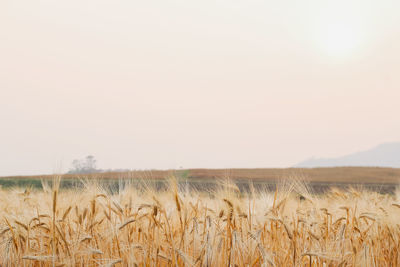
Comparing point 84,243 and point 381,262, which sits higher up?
point 84,243

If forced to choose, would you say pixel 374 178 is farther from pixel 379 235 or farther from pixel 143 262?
pixel 143 262

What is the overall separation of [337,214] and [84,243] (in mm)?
2510

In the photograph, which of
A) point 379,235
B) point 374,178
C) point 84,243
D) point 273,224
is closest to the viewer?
point 84,243

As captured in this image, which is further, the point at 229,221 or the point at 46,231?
the point at 46,231

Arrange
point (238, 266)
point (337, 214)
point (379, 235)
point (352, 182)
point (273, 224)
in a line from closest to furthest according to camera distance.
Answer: point (238, 266), point (273, 224), point (379, 235), point (337, 214), point (352, 182)

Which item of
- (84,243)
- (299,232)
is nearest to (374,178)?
(299,232)

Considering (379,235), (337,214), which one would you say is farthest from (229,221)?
(337,214)

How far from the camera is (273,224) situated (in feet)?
8.43

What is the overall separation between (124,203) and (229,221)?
82 cm

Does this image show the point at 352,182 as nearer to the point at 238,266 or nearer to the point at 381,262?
the point at 381,262

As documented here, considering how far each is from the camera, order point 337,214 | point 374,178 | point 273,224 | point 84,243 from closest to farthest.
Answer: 1. point 84,243
2. point 273,224
3. point 337,214
4. point 374,178

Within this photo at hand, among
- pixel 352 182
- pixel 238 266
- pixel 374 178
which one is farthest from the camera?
pixel 374 178

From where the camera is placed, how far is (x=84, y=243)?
2.35 metres

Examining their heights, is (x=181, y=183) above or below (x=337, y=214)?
above
